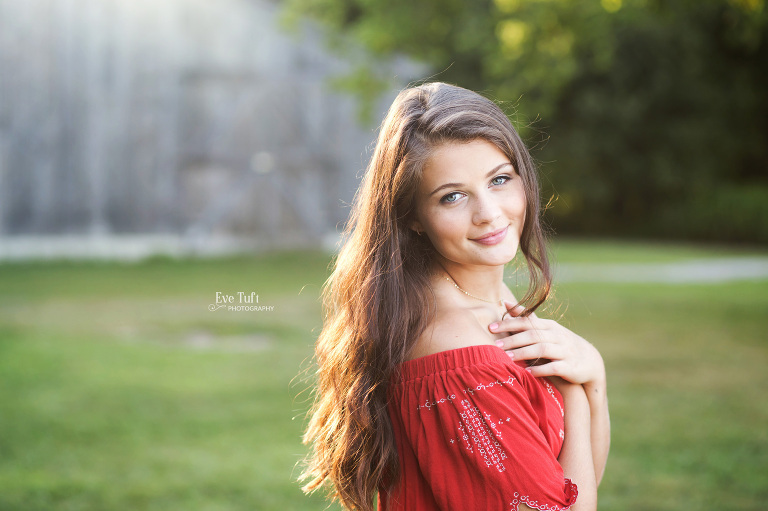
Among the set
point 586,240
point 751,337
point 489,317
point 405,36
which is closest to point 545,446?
point 489,317

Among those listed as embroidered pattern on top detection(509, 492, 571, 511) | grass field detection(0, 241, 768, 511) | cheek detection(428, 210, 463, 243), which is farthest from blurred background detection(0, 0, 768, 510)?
embroidered pattern on top detection(509, 492, 571, 511)

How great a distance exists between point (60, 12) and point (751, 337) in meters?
14.2

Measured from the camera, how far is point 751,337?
906 centimetres

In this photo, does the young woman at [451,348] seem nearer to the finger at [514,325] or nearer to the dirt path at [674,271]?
the finger at [514,325]

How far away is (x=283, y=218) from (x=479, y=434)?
54.1ft

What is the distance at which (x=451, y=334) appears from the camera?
1672 mm

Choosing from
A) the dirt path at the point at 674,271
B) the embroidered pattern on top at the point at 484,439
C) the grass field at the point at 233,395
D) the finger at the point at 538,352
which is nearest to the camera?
the embroidered pattern on top at the point at 484,439

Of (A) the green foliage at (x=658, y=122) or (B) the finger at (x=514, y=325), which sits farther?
(A) the green foliage at (x=658, y=122)

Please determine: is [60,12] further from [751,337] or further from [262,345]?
[751,337]

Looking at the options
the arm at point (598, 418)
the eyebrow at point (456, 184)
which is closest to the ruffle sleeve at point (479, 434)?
the arm at point (598, 418)

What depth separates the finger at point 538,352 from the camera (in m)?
1.70

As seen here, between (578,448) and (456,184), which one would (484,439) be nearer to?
(578,448)

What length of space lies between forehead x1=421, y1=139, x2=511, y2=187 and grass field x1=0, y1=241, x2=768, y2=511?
0.41 m

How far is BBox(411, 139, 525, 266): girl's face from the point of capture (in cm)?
172
